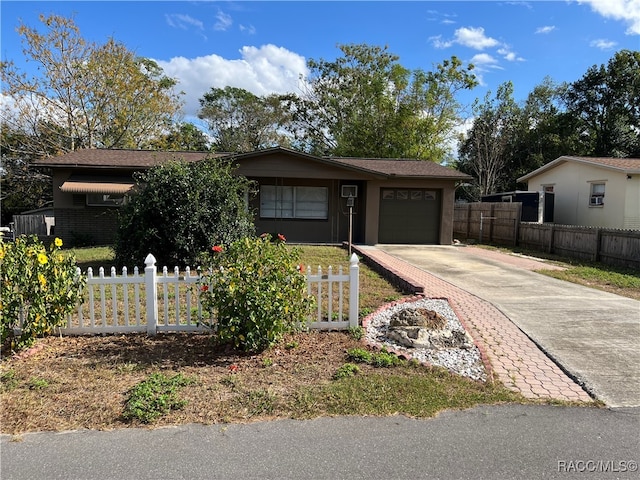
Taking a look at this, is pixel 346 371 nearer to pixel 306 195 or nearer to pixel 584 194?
pixel 306 195

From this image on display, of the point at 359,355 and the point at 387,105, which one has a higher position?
the point at 387,105

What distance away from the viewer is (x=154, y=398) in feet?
11.1

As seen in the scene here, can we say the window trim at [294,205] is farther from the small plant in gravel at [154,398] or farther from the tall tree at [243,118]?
the tall tree at [243,118]

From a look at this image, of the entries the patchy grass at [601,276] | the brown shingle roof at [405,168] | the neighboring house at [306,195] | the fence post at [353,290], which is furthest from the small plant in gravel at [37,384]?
the brown shingle roof at [405,168]

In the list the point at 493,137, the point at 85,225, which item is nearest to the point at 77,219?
the point at 85,225

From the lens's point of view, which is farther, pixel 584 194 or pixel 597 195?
pixel 584 194

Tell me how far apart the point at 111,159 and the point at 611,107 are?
34.7m

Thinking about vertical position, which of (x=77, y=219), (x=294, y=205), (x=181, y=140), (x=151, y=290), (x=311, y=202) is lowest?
(x=151, y=290)

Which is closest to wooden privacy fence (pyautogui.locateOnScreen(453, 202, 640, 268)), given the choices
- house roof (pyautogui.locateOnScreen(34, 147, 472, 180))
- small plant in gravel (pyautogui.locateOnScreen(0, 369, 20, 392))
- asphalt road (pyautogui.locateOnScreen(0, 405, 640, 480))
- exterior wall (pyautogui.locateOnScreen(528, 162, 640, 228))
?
house roof (pyautogui.locateOnScreen(34, 147, 472, 180))

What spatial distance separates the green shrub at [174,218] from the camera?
9.05m

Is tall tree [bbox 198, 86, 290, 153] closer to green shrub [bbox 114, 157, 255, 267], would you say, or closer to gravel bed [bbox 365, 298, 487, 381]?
green shrub [bbox 114, 157, 255, 267]

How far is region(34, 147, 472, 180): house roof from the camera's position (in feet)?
47.7

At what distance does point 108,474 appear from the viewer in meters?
2.56

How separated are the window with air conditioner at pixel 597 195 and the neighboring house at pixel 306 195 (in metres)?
7.51
